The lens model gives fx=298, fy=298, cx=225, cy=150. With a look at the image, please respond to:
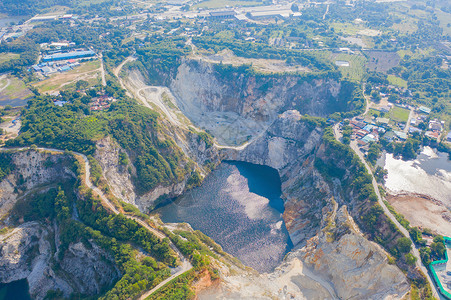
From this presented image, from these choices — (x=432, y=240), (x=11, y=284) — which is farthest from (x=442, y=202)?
(x=11, y=284)

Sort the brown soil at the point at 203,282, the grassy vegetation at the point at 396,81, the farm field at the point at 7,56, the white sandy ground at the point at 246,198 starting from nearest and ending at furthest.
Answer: the brown soil at the point at 203,282
the white sandy ground at the point at 246,198
the grassy vegetation at the point at 396,81
the farm field at the point at 7,56

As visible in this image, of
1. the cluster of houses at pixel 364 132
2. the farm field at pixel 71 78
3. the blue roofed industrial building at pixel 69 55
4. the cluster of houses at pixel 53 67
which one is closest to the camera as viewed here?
the cluster of houses at pixel 364 132

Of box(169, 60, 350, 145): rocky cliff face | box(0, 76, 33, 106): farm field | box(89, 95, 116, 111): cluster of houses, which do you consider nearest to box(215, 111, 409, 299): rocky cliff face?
box(169, 60, 350, 145): rocky cliff face

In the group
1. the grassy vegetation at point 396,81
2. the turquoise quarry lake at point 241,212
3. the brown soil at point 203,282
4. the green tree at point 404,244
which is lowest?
the turquoise quarry lake at point 241,212

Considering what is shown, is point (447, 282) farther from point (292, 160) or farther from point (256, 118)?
point (256, 118)

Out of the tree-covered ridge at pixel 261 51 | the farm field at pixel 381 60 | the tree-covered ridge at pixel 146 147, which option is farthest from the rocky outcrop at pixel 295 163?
the farm field at pixel 381 60

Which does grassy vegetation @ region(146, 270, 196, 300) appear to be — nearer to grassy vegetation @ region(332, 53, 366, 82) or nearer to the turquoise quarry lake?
the turquoise quarry lake

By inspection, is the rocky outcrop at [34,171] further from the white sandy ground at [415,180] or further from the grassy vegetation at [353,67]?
the grassy vegetation at [353,67]
